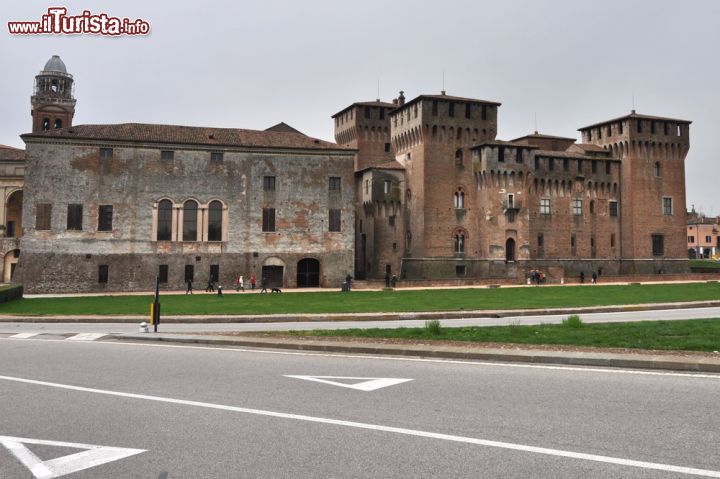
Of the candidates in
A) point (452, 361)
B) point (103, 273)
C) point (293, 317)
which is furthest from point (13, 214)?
point (452, 361)

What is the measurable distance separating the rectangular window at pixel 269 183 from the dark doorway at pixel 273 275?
631 cm

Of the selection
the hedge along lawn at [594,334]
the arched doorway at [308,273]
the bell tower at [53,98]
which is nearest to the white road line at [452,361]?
the hedge along lawn at [594,334]

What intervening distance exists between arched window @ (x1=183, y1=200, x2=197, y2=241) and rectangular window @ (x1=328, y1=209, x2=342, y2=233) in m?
10.6

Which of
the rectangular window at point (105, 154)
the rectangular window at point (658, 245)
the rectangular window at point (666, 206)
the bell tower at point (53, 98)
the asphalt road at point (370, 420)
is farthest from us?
the bell tower at point (53, 98)

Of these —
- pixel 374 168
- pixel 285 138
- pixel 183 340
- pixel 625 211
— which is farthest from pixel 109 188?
pixel 625 211

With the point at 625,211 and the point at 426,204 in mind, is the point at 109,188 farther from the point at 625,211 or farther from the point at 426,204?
the point at 625,211

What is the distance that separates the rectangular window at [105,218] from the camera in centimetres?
4688

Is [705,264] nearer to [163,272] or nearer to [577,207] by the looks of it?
[577,207]

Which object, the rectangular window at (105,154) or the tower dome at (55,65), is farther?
the tower dome at (55,65)

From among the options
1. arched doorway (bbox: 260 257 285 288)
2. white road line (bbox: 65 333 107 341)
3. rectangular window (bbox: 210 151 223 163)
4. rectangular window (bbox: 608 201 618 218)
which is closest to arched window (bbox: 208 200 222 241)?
rectangular window (bbox: 210 151 223 163)

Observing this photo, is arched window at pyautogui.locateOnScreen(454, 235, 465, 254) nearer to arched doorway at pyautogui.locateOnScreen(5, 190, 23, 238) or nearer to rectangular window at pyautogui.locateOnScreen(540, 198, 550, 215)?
rectangular window at pyautogui.locateOnScreen(540, 198, 550, 215)

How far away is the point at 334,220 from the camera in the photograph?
167ft

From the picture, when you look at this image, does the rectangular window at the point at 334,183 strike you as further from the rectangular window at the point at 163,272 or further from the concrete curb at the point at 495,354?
the concrete curb at the point at 495,354

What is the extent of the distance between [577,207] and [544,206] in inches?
167
